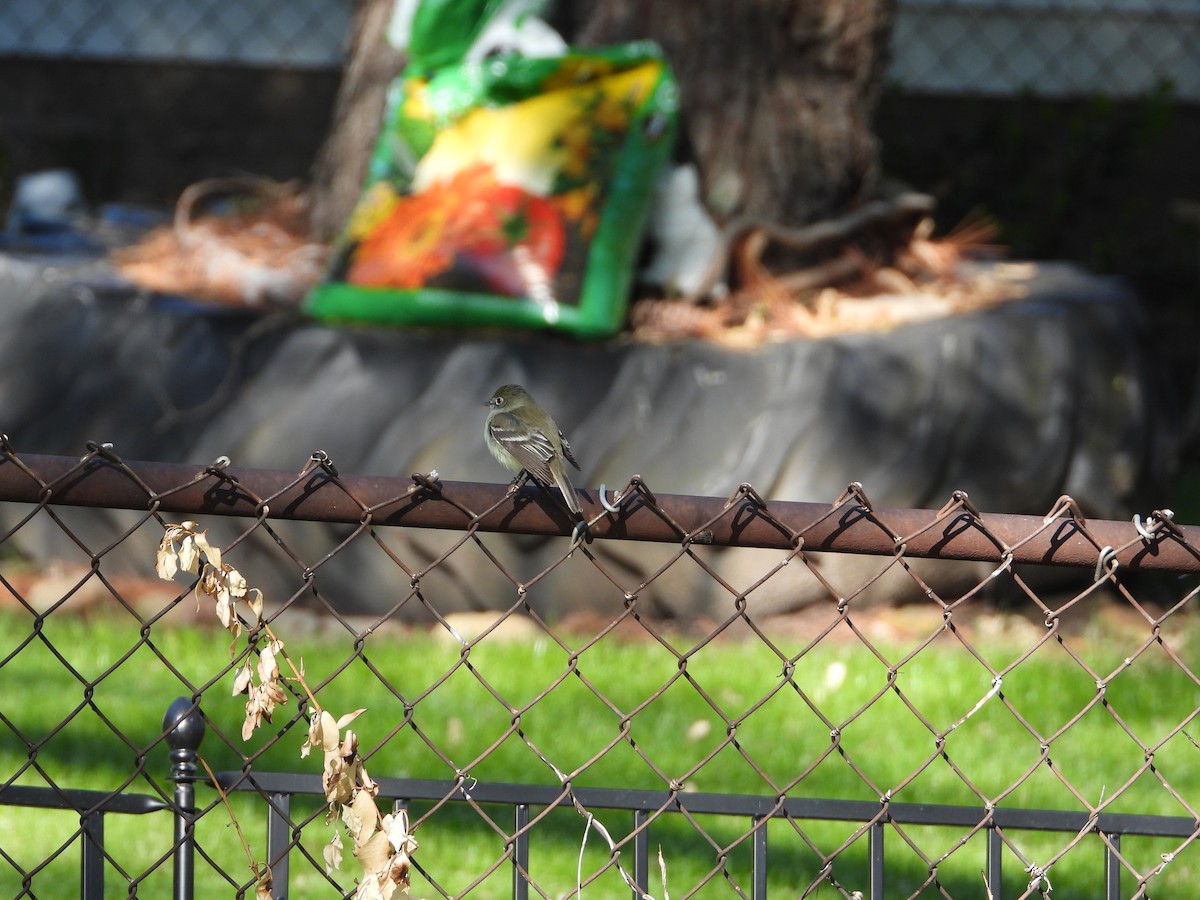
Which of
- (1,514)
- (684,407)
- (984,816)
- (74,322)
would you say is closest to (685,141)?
(684,407)

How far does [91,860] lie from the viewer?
1.94 m

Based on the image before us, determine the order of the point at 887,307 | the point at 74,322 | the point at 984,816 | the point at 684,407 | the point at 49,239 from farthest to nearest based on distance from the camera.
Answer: the point at 49,239 < the point at 887,307 < the point at 74,322 < the point at 684,407 < the point at 984,816

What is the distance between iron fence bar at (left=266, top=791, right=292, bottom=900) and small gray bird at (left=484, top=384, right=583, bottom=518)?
62cm

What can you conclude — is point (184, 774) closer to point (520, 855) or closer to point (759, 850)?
point (520, 855)

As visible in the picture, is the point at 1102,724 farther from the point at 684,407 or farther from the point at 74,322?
the point at 74,322

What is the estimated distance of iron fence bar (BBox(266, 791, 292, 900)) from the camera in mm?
2047

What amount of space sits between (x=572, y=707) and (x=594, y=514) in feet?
7.38

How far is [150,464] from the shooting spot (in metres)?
1.80

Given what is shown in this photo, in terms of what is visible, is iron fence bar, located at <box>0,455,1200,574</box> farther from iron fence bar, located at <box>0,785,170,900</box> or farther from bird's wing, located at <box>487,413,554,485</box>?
iron fence bar, located at <box>0,785,170,900</box>

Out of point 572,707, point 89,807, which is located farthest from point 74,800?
point 572,707

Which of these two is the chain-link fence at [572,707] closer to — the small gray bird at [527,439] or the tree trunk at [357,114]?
the small gray bird at [527,439]

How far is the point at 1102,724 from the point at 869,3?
2.81 metres

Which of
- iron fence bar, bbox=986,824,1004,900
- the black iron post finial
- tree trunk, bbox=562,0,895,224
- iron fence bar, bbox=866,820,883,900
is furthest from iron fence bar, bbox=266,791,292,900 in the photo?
tree trunk, bbox=562,0,895,224

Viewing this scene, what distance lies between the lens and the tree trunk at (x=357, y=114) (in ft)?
18.8
